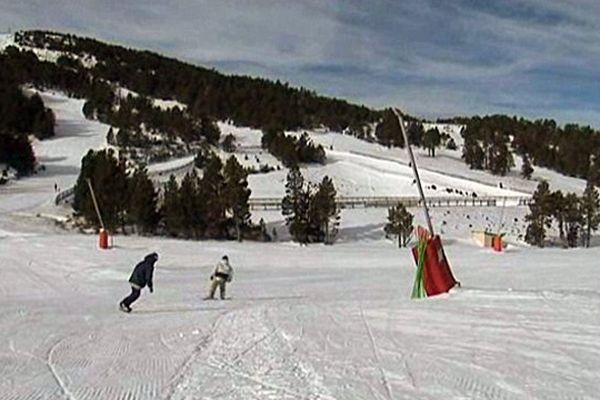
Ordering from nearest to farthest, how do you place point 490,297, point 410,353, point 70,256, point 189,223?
point 410,353, point 490,297, point 70,256, point 189,223

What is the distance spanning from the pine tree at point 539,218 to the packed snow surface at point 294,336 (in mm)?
36073

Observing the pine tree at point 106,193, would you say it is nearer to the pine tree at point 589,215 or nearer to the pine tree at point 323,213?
the pine tree at point 323,213

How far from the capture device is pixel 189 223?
54.1 m

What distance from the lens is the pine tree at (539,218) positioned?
64.1 meters

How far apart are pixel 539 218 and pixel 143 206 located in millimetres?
35663

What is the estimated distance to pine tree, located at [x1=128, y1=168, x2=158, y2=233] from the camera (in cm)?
5241

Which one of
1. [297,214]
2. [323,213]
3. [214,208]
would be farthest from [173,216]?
[323,213]

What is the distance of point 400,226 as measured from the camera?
59.2 metres

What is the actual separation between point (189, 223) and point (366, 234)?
1649 centimetres

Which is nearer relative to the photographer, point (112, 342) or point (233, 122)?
point (112, 342)

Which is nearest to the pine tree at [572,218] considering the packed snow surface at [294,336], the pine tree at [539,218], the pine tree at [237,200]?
the pine tree at [539,218]

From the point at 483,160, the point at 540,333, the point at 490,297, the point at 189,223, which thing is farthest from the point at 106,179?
the point at 483,160

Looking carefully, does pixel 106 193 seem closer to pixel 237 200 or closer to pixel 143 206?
pixel 143 206

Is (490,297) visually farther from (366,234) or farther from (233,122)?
(233,122)
